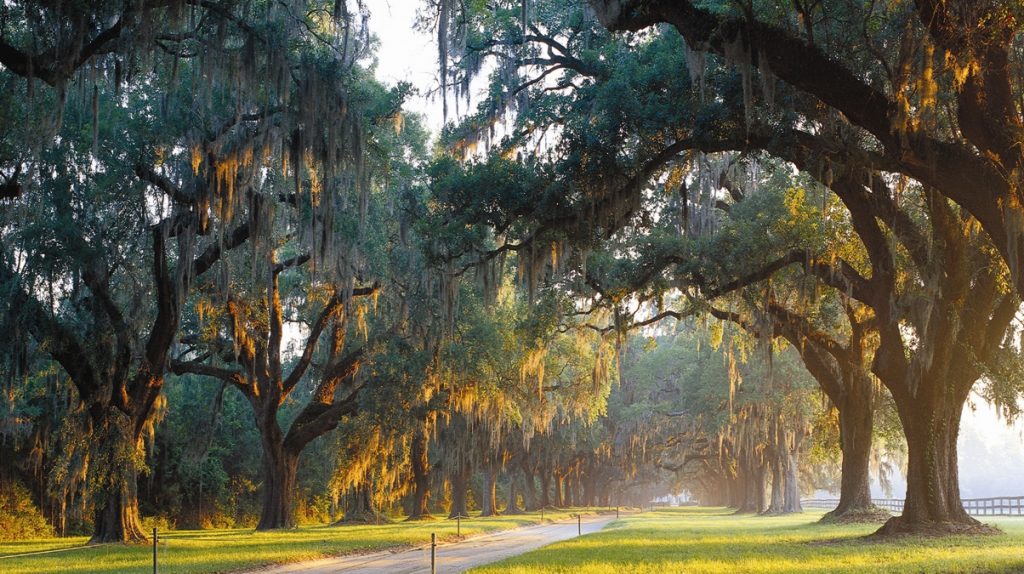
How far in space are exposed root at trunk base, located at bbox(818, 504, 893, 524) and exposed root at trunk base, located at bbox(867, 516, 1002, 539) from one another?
7085 millimetres

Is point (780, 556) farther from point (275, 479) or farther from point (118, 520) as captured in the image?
point (275, 479)

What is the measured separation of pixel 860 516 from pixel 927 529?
8.21 metres

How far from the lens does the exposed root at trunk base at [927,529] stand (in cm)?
1789

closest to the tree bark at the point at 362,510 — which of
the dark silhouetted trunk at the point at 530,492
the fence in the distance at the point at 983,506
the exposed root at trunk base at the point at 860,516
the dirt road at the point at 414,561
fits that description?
the dirt road at the point at 414,561

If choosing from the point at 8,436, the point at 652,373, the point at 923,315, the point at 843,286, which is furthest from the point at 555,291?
the point at 652,373

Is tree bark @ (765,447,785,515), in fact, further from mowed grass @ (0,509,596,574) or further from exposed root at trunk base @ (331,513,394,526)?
mowed grass @ (0,509,596,574)

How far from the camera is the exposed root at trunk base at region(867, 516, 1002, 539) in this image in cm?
1789

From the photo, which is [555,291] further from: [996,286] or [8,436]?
[8,436]

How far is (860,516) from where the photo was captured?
25922mm

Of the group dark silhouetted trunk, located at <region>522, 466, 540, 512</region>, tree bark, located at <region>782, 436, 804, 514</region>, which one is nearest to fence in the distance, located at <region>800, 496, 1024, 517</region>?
tree bark, located at <region>782, 436, 804, 514</region>

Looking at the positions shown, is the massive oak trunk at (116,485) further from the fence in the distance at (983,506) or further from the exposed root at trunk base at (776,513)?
the exposed root at trunk base at (776,513)

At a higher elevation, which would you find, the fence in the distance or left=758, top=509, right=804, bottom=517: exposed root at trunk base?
left=758, top=509, right=804, bottom=517: exposed root at trunk base

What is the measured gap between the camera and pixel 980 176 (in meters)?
10.6

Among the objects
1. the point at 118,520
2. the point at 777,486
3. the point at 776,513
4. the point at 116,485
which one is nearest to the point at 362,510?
the point at 118,520
